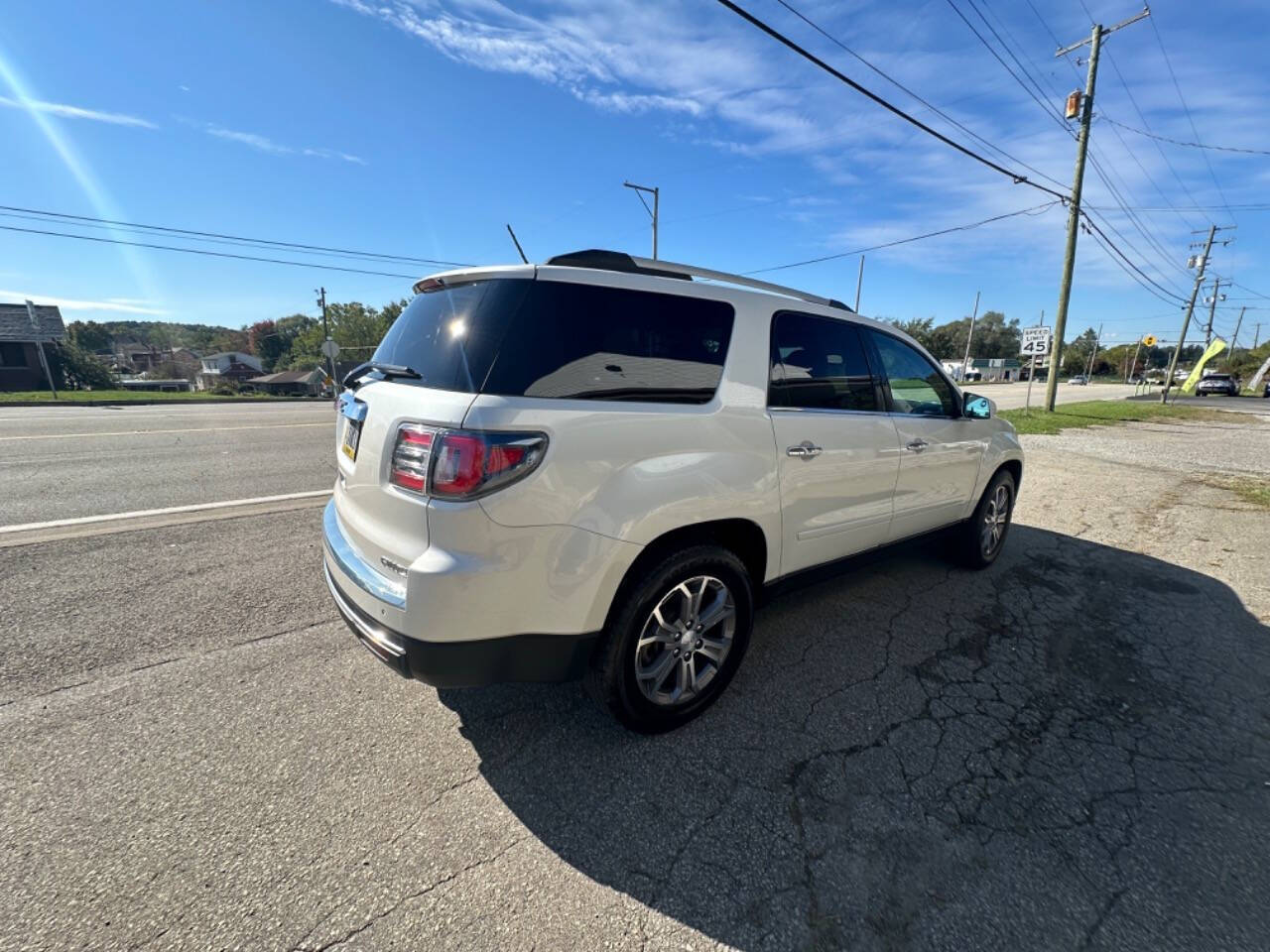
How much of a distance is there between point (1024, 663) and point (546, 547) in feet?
9.45

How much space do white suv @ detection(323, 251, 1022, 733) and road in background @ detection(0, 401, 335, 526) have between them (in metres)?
4.39

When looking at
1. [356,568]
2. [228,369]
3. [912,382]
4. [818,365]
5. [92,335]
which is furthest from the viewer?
[92,335]

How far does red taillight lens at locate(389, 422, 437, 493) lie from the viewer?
1832mm

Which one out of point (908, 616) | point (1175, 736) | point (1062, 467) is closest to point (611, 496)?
point (908, 616)

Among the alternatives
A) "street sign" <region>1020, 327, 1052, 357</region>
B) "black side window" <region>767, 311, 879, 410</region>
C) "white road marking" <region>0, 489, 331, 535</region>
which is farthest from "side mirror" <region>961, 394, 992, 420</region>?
"street sign" <region>1020, 327, 1052, 357</region>

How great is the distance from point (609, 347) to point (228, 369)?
109611 mm

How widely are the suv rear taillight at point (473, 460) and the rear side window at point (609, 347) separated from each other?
189 mm

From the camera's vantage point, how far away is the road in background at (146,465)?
5.34 m

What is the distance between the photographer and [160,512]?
4.98 m

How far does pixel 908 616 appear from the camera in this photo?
3.51m

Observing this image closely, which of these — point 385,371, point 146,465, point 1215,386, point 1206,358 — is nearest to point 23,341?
point 146,465

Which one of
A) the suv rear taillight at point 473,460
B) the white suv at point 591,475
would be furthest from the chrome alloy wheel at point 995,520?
the suv rear taillight at point 473,460

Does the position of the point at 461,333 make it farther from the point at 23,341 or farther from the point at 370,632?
the point at 23,341

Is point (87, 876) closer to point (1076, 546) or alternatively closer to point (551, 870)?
point (551, 870)
